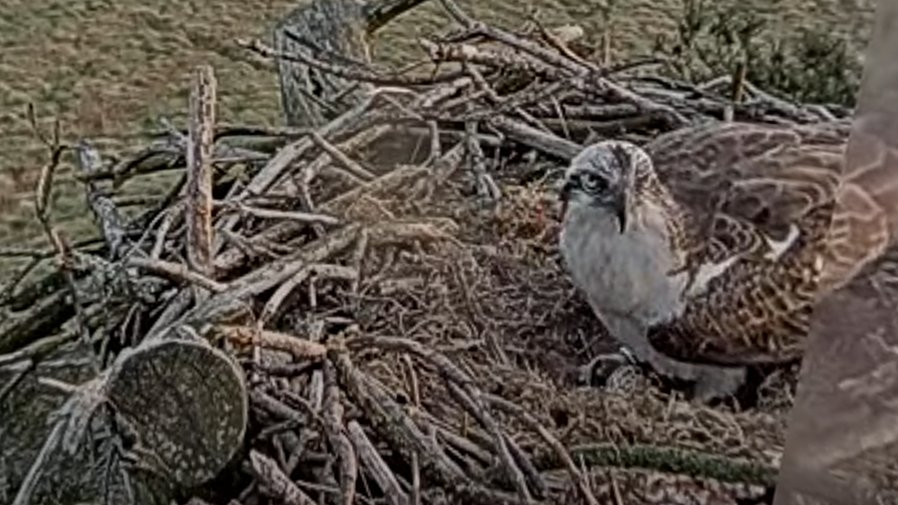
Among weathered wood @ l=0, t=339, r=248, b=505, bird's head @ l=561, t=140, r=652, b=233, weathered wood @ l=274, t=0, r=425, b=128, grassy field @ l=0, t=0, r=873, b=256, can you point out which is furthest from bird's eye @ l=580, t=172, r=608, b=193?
grassy field @ l=0, t=0, r=873, b=256

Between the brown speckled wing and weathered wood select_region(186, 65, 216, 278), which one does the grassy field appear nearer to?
weathered wood select_region(186, 65, 216, 278)

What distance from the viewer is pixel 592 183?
2.31ft

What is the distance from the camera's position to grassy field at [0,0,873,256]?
1265 millimetres

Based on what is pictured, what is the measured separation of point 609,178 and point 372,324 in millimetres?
152

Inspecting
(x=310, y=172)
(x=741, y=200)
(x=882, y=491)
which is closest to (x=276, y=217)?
(x=310, y=172)

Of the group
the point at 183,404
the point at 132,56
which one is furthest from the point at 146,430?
the point at 132,56

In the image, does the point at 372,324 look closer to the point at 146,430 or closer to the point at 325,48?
the point at 146,430

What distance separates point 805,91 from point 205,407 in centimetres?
33

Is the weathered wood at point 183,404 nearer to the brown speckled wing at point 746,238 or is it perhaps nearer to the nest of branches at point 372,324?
the nest of branches at point 372,324

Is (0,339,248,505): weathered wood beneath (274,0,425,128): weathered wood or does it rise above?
beneath

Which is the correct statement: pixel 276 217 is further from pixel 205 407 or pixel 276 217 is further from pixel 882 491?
pixel 882 491

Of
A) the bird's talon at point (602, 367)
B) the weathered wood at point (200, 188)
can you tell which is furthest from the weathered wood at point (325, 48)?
the bird's talon at point (602, 367)

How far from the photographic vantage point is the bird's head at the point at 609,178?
0.69 metres

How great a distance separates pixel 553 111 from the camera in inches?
38.0
